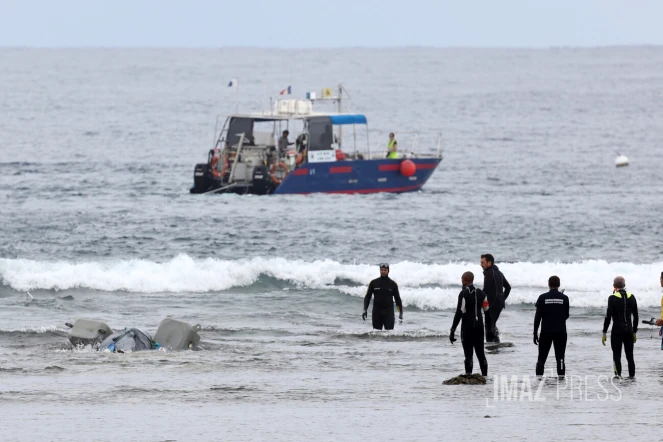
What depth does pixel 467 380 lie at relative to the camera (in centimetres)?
1563

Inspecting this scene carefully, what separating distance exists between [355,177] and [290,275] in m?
14.4

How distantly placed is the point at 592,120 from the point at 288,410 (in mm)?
80228

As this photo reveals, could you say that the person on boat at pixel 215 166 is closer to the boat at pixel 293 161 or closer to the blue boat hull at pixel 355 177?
the boat at pixel 293 161

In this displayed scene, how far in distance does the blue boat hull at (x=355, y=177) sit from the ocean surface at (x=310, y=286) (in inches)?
17.4

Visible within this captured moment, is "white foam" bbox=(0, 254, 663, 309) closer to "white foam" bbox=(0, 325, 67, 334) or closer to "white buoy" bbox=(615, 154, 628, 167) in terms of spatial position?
"white foam" bbox=(0, 325, 67, 334)

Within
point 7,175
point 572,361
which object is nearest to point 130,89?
point 7,175

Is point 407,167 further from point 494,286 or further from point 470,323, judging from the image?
point 470,323

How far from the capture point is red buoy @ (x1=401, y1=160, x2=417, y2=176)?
42.7 meters

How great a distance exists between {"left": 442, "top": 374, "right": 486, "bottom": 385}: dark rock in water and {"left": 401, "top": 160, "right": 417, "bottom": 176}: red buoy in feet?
89.1

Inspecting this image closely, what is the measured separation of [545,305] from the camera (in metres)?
15.8

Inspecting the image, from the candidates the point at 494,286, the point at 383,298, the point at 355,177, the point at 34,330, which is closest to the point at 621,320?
the point at 494,286

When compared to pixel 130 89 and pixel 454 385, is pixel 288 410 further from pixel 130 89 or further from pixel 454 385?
pixel 130 89

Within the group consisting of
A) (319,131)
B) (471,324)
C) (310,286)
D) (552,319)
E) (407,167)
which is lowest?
(310,286)

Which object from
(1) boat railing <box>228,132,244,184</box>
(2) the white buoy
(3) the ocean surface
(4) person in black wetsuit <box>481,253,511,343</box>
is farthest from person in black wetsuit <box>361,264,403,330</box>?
(2) the white buoy
